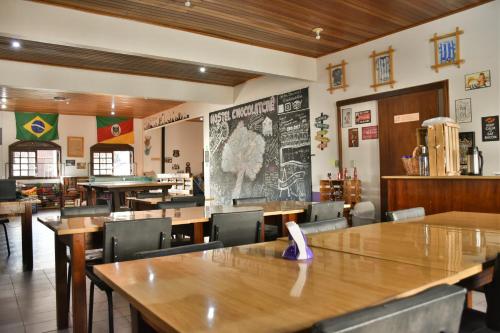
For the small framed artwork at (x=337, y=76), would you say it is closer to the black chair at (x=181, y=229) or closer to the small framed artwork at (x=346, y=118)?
the small framed artwork at (x=346, y=118)

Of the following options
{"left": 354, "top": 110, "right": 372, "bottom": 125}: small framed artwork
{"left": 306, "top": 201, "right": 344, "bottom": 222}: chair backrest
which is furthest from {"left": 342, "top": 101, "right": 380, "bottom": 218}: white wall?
{"left": 306, "top": 201, "right": 344, "bottom": 222}: chair backrest

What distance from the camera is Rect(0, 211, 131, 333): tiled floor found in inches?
120

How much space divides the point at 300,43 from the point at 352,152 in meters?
1.98

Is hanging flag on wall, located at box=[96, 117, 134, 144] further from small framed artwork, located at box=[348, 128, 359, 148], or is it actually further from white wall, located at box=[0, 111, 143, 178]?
small framed artwork, located at box=[348, 128, 359, 148]

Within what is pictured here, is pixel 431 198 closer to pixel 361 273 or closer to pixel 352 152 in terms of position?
pixel 352 152

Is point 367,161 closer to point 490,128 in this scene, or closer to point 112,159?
point 490,128

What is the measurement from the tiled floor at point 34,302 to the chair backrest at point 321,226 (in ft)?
3.98

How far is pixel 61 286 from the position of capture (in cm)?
302

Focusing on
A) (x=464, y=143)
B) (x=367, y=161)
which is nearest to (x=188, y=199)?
(x=367, y=161)

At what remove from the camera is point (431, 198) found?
427 cm

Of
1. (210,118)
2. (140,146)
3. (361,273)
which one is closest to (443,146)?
(361,273)

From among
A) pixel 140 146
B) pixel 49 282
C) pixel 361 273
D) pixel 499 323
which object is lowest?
pixel 49 282

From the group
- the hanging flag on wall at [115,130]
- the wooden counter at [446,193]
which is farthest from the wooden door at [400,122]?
the hanging flag on wall at [115,130]

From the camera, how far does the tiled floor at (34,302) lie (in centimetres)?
304
